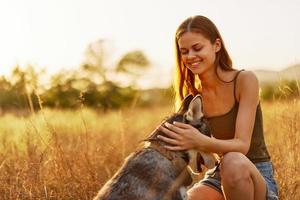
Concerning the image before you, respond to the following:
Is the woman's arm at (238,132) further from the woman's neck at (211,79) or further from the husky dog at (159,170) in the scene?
the woman's neck at (211,79)

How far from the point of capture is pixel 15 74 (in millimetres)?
7031

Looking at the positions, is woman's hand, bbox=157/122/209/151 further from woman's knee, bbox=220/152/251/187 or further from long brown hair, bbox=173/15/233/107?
long brown hair, bbox=173/15/233/107

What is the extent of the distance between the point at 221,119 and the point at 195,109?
1.47 ft

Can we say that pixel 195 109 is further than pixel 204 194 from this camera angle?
No

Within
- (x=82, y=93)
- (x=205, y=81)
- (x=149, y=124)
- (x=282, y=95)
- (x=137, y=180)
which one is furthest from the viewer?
(x=149, y=124)

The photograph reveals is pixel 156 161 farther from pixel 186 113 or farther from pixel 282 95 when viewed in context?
pixel 282 95

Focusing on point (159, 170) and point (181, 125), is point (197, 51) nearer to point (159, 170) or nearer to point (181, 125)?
point (181, 125)

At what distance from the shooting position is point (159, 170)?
14.8ft

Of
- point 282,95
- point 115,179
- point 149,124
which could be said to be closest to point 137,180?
point 115,179

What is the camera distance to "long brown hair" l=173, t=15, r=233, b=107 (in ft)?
16.3

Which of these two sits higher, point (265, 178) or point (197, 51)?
point (197, 51)

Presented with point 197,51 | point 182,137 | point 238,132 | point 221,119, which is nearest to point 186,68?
point 197,51

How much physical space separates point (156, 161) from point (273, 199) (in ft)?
3.53

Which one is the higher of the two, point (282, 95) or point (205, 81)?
point (205, 81)
